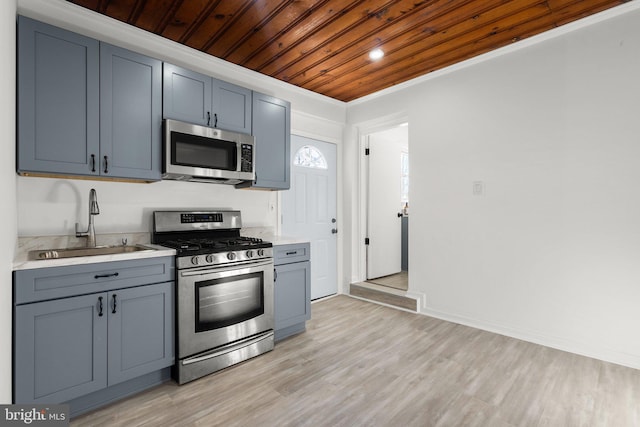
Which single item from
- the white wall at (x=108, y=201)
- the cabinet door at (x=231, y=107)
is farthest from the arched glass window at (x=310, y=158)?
the cabinet door at (x=231, y=107)

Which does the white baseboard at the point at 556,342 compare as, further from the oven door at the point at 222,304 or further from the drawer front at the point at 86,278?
the drawer front at the point at 86,278

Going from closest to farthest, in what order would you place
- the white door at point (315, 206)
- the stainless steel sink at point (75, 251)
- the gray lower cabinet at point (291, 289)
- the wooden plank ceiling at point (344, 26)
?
the stainless steel sink at point (75, 251) → the wooden plank ceiling at point (344, 26) → the gray lower cabinet at point (291, 289) → the white door at point (315, 206)

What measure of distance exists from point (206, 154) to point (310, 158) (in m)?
1.67

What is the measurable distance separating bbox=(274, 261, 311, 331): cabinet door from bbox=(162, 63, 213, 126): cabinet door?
A: 151 centimetres

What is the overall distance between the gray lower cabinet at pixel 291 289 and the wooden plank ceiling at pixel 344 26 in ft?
6.19

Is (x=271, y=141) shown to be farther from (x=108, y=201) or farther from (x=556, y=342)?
(x=556, y=342)

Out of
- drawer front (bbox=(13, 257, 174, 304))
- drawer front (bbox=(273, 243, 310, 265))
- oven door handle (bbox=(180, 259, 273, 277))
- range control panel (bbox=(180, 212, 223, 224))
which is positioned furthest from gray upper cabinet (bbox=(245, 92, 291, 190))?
drawer front (bbox=(13, 257, 174, 304))

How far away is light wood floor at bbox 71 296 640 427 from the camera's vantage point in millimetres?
1851

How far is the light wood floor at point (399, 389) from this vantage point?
1851mm

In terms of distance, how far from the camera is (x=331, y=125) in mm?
4363

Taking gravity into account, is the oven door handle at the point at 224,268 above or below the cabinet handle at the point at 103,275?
below

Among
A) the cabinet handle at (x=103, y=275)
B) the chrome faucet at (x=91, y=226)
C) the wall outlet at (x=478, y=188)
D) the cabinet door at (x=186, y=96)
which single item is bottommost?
the cabinet handle at (x=103, y=275)

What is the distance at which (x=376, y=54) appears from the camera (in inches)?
121

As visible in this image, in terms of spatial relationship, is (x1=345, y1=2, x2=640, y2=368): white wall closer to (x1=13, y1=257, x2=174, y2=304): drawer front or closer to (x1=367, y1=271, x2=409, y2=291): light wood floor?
(x1=367, y1=271, x2=409, y2=291): light wood floor
